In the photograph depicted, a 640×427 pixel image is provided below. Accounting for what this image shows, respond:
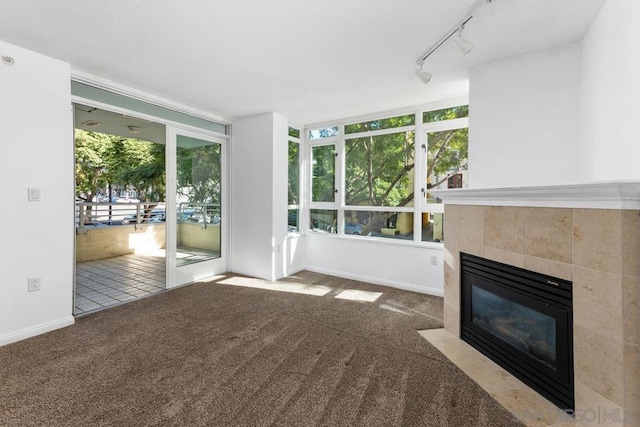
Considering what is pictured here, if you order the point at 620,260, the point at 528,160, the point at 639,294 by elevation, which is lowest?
the point at 639,294

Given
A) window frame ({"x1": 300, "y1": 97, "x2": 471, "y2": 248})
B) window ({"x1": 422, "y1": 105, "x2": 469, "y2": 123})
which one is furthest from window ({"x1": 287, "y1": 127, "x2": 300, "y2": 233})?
window ({"x1": 422, "y1": 105, "x2": 469, "y2": 123})

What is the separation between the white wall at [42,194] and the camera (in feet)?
7.92

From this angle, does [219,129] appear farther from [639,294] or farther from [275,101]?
[639,294]

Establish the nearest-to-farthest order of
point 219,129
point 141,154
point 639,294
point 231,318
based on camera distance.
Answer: point 639,294 → point 231,318 → point 219,129 → point 141,154

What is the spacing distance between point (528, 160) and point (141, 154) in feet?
32.4

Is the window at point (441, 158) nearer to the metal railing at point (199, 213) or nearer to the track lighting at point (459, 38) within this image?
the track lighting at point (459, 38)

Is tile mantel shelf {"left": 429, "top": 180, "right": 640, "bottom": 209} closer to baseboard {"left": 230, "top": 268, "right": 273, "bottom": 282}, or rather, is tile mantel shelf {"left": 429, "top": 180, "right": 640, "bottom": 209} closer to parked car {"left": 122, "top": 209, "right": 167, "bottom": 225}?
baseboard {"left": 230, "top": 268, "right": 273, "bottom": 282}

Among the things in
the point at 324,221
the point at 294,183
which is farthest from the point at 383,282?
the point at 294,183

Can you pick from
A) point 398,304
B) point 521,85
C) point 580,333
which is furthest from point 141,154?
point 580,333

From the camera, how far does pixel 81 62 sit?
2721 millimetres

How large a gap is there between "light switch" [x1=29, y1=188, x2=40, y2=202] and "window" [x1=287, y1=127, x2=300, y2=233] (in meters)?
2.92

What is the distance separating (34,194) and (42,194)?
0.18ft

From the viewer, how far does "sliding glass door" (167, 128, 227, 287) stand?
395 centimetres
